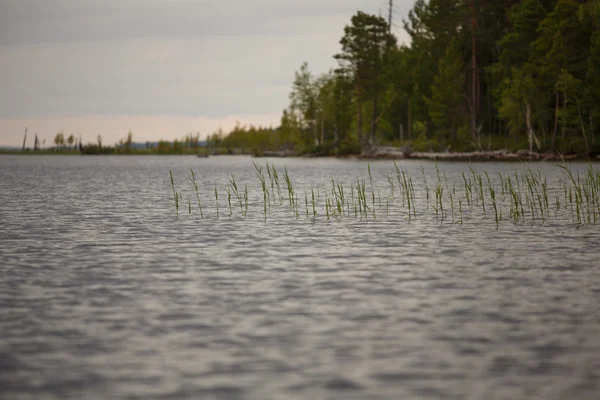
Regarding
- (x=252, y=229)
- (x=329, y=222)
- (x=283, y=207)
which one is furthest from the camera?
(x=283, y=207)

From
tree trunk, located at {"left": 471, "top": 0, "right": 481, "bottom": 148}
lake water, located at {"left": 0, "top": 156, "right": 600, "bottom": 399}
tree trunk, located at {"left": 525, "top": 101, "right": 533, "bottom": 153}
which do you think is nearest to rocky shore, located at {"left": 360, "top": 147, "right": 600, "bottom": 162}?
tree trunk, located at {"left": 525, "top": 101, "right": 533, "bottom": 153}

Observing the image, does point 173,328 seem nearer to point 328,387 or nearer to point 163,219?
point 328,387

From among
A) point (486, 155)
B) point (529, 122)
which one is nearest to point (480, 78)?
point (486, 155)

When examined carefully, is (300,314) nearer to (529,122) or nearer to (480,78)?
(529,122)

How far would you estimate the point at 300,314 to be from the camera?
10180mm

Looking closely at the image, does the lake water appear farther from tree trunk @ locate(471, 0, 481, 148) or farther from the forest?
tree trunk @ locate(471, 0, 481, 148)

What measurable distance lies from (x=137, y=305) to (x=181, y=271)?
3096 mm

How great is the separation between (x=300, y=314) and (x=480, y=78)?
91.2 m

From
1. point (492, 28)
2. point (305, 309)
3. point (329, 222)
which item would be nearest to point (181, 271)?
point (305, 309)

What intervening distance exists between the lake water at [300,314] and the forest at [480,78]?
42.7 metres

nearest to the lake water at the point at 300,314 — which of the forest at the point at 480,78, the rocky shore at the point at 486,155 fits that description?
the forest at the point at 480,78

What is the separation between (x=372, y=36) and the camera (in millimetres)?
112500

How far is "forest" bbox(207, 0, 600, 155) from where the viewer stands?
2854 inches

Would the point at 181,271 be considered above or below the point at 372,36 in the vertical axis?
below
